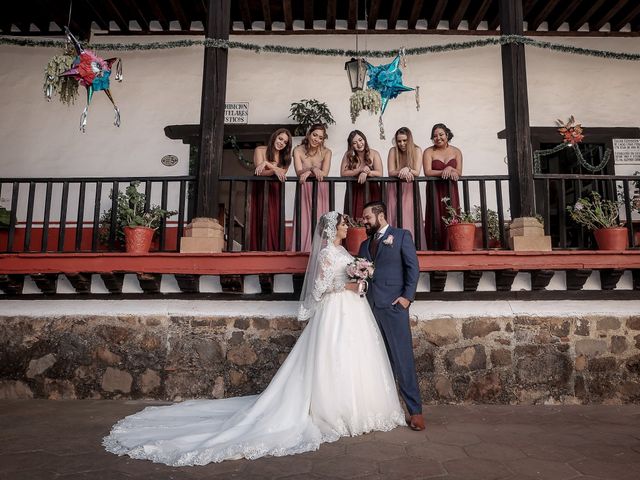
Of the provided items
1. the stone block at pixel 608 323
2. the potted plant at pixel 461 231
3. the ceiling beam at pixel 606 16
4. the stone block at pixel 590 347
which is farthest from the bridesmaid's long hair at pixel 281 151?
the ceiling beam at pixel 606 16

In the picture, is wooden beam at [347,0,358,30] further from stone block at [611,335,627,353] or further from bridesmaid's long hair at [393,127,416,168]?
stone block at [611,335,627,353]

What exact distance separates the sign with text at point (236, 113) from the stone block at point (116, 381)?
4.68 meters

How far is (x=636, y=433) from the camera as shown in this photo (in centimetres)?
379

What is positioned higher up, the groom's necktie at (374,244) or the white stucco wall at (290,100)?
the white stucco wall at (290,100)

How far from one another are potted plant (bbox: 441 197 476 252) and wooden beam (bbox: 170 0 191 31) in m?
5.84

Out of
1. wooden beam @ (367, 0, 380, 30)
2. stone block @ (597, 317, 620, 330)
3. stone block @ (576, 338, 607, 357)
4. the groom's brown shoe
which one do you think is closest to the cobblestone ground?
the groom's brown shoe

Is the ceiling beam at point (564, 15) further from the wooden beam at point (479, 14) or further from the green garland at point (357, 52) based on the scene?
the green garland at point (357, 52)

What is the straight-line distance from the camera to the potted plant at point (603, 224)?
4.93 meters

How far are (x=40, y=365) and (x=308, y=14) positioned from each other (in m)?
6.79

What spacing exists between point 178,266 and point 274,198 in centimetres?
139

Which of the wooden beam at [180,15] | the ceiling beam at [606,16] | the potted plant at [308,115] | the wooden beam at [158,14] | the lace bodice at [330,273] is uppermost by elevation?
the wooden beam at [158,14]

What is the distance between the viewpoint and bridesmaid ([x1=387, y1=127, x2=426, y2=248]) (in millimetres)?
5196

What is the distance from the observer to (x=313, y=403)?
376 cm

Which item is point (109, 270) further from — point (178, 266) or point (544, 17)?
point (544, 17)
